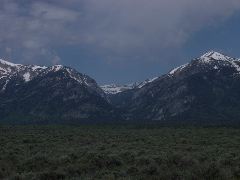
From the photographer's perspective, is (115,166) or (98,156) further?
(98,156)

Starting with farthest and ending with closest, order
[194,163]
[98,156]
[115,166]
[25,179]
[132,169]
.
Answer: [98,156], [115,166], [194,163], [132,169], [25,179]

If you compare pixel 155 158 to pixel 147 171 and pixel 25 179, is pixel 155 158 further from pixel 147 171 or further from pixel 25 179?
pixel 25 179

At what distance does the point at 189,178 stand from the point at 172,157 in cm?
998

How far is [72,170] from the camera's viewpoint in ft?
94.6

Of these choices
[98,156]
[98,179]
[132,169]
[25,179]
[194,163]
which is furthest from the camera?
[98,156]

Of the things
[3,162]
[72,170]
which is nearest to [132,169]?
[72,170]

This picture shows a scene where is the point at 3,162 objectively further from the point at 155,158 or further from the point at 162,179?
the point at 162,179

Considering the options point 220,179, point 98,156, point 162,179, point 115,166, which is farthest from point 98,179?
point 98,156

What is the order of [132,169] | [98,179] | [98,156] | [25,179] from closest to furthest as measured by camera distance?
[98,179]
[25,179]
[132,169]
[98,156]

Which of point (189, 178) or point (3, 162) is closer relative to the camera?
point (189, 178)

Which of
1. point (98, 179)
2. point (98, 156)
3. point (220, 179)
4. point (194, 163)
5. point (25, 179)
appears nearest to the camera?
point (220, 179)

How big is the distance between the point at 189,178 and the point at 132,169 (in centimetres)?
597

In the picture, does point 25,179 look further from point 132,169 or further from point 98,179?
point 132,169

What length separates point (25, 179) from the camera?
24.9m
